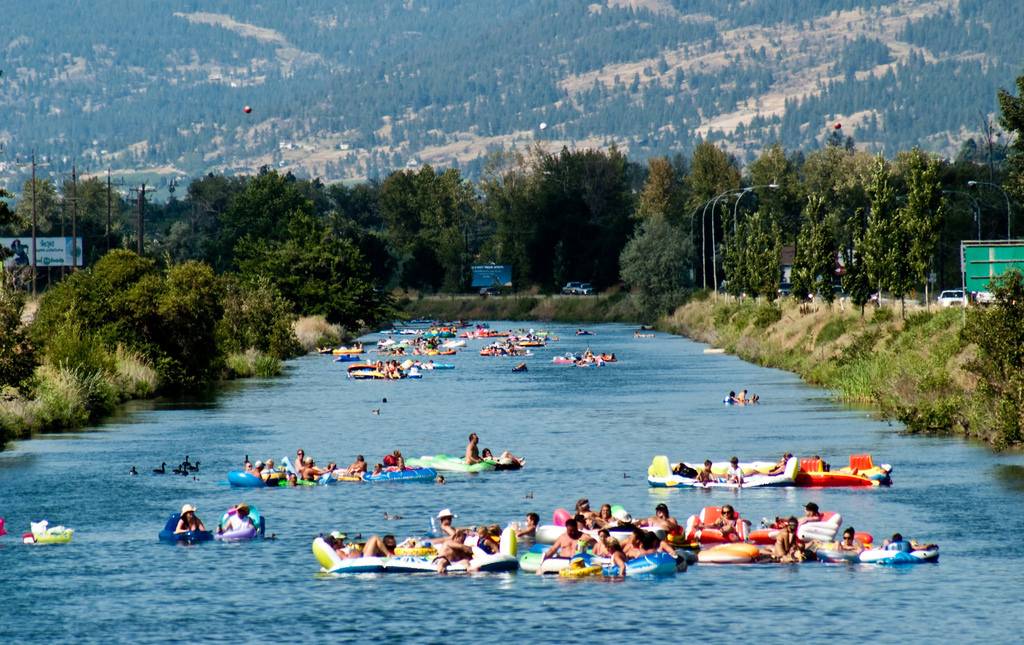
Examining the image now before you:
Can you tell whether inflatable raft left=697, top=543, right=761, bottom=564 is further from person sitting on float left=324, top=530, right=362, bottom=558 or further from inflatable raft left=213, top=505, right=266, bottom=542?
inflatable raft left=213, top=505, right=266, bottom=542

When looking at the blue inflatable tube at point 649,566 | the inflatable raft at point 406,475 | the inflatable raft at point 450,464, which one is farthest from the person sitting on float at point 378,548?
the inflatable raft at point 450,464

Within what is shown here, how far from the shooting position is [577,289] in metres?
187

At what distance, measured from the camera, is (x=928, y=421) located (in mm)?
55875

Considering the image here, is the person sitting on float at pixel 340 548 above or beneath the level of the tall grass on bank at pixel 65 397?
beneath

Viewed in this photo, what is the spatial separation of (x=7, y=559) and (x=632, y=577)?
15.7 meters

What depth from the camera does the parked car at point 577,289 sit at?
185500 mm

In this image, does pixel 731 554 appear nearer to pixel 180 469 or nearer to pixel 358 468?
pixel 358 468

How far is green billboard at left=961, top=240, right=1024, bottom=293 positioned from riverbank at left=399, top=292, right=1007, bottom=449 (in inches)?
81.7

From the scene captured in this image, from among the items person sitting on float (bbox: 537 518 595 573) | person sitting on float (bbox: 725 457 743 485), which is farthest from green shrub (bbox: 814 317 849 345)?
person sitting on float (bbox: 537 518 595 573)

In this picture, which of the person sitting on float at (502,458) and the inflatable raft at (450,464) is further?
the person sitting on float at (502,458)

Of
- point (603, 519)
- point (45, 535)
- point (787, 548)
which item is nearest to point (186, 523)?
point (45, 535)

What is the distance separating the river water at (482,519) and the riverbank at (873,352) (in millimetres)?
1643

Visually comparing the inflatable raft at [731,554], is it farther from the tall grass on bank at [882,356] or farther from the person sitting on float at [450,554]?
the tall grass on bank at [882,356]

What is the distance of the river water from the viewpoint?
29.4 metres
